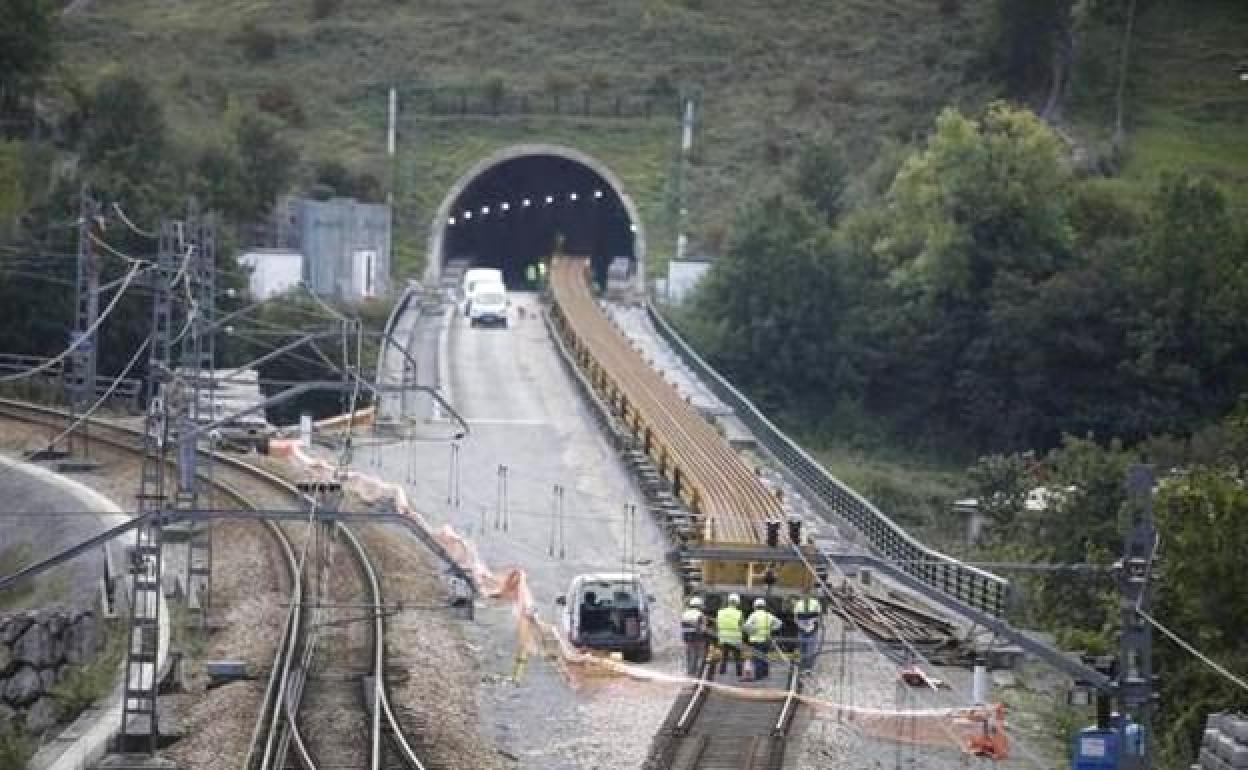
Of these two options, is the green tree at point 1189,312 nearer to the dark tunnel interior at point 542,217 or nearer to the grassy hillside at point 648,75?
the grassy hillside at point 648,75

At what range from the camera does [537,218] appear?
9431cm

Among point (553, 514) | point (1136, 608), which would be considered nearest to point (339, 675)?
point (1136, 608)

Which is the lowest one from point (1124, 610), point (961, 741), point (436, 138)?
point (961, 741)

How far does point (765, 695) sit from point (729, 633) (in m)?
0.96

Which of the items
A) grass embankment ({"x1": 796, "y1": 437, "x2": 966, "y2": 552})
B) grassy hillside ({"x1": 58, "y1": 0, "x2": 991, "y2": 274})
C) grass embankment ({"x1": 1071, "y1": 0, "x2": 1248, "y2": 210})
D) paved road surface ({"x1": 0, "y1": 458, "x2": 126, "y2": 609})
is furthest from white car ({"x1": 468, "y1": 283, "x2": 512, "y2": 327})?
paved road surface ({"x1": 0, "y1": 458, "x2": 126, "y2": 609})

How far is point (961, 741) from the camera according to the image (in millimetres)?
27500

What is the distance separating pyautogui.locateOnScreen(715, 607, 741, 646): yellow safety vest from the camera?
29.4 m

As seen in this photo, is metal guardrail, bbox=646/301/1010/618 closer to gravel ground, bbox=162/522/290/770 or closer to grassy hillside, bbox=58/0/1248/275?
Result: gravel ground, bbox=162/522/290/770

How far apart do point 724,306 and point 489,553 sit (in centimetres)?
2890

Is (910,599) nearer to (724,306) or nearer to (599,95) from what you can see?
(724,306)

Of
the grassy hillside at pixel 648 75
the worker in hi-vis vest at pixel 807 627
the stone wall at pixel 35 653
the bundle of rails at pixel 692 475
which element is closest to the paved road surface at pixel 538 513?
the bundle of rails at pixel 692 475

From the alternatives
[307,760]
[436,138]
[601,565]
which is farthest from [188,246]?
[436,138]

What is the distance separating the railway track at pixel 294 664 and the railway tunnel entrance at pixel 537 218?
42391mm

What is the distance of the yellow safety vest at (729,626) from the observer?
96.6 ft
